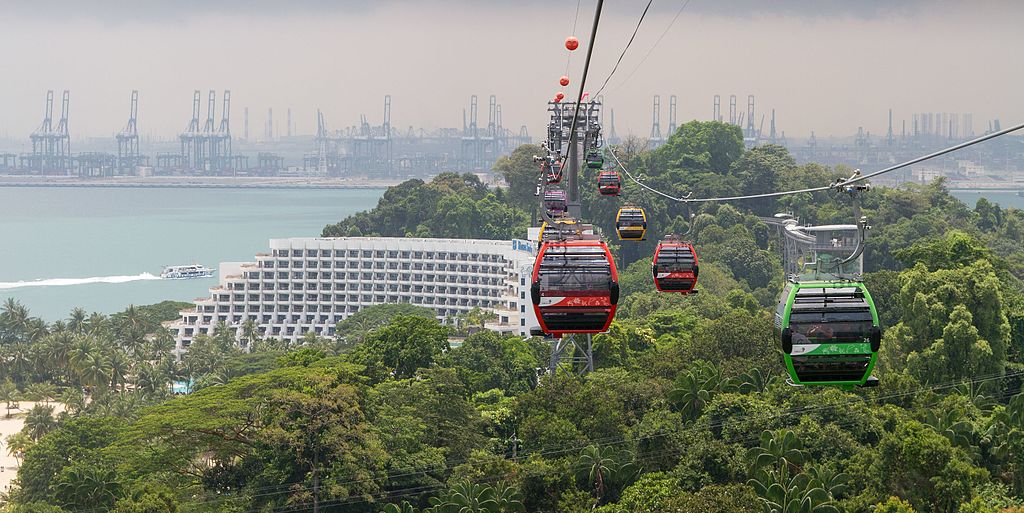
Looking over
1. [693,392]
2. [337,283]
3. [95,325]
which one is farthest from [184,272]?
[693,392]

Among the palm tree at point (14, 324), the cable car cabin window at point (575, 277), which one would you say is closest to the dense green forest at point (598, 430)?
the cable car cabin window at point (575, 277)

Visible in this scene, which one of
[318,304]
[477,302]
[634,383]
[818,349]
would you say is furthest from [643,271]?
[818,349]

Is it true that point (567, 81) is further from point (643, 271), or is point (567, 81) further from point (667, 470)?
point (643, 271)

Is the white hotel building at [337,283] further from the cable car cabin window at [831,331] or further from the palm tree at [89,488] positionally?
the cable car cabin window at [831,331]

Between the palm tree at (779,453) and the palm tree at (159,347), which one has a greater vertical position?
the palm tree at (779,453)

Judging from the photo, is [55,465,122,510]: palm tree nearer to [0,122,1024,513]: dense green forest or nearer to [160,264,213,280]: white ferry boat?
[0,122,1024,513]: dense green forest

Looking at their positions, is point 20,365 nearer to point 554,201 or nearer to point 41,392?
point 41,392
